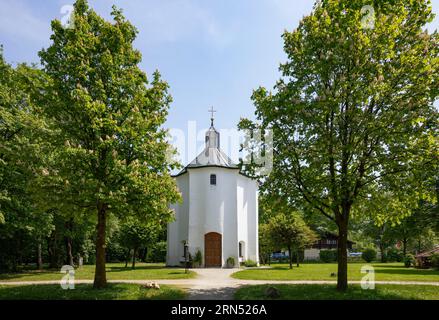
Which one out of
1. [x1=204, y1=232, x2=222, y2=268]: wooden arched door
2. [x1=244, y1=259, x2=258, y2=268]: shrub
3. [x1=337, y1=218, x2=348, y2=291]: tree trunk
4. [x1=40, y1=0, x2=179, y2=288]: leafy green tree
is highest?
[x1=40, y1=0, x2=179, y2=288]: leafy green tree

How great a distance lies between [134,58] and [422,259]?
99.6 ft

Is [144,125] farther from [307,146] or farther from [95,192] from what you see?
[307,146]

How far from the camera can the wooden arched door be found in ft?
97.6

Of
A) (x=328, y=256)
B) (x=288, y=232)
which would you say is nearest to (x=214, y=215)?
(x=288, y=232)

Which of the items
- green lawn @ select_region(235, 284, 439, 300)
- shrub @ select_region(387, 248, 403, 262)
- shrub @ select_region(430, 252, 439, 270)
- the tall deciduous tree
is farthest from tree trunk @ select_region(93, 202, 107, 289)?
shrub @ select_region(387, 248, 403, 262)

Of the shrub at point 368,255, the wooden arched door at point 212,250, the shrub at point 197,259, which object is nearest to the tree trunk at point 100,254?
the shrub at point 197,259

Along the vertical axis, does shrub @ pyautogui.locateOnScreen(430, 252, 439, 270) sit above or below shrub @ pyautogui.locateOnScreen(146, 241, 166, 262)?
above

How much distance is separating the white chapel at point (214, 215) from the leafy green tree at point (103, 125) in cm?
1639

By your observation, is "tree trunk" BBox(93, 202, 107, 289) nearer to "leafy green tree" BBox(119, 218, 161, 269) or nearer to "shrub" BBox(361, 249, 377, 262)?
"leafy green tree" BBox(119, 218, 161, 269)

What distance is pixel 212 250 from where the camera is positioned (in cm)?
2988

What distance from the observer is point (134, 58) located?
1416 centimetres

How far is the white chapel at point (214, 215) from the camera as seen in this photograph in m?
30.0
